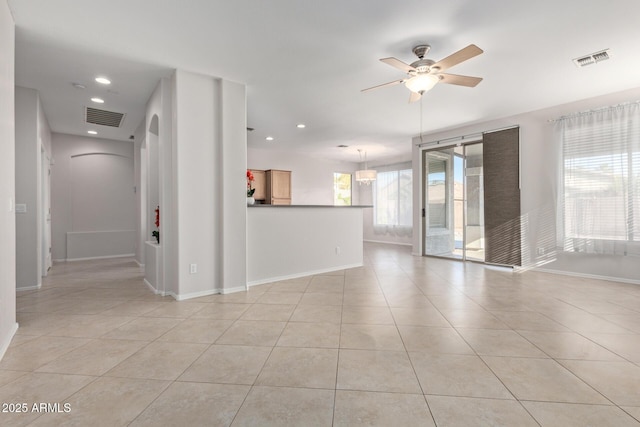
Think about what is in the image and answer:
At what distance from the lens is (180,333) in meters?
2.74

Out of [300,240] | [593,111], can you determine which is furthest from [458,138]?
[300,240]

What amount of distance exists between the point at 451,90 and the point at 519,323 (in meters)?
3.20

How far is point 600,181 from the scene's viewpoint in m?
4.63

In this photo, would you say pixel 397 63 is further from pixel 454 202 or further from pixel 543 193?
pixel 454 202

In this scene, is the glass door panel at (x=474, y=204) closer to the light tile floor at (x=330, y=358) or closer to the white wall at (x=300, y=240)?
the light tile floor at (x=330, y=358)

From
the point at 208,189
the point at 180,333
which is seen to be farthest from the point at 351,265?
the point at 180,333

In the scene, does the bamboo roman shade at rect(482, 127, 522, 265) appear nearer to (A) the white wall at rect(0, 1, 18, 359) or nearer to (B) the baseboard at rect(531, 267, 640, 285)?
(B) the baseboard at rect(531, 267, 640, 285)

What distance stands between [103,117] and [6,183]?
3587 millimetres

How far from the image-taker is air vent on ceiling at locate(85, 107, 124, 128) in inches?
207

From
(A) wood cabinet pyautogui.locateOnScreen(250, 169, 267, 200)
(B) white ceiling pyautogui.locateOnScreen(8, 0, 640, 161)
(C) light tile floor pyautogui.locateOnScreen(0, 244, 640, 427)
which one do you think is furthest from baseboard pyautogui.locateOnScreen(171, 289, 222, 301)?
(A) wood cabinet pyautogui.locateOnScreen(250, 169, 267, 200)

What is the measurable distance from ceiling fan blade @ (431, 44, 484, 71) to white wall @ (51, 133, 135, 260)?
23.8 ft

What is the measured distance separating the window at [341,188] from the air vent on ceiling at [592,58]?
7.36 meters

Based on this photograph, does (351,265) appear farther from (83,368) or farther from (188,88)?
(83,368)

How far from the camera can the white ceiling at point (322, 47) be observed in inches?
102
